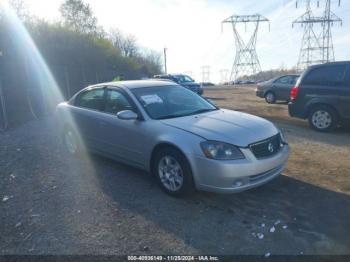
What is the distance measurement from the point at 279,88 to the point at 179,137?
533 inches

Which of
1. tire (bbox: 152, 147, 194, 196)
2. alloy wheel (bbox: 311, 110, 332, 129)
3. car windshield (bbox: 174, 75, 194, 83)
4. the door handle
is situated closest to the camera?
tire (bbox: 152, 147, 194, 196)

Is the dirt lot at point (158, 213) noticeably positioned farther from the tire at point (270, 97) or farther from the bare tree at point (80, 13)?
the bare tree at point (80, 13)

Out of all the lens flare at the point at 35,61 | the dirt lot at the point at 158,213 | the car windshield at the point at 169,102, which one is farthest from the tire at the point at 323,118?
the lens flare at the point at 35,61

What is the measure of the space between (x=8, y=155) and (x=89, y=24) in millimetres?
36786

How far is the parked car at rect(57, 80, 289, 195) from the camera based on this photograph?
4.23 meters

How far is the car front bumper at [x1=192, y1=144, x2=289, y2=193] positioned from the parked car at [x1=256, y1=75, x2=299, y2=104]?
13052 mm

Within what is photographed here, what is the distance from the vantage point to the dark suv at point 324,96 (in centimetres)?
834

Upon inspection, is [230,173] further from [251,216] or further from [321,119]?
[321,119]

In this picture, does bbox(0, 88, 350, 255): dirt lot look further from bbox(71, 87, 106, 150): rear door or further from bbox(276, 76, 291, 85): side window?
bbox(276, 76, 291, 85): side window

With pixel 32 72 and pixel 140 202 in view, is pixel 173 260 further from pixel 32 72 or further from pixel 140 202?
pixel 32 72

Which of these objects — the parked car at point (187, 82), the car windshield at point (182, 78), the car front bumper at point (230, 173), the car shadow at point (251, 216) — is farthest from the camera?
the car windshield at point (182, 78)

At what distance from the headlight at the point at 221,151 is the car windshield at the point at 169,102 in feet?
3.40

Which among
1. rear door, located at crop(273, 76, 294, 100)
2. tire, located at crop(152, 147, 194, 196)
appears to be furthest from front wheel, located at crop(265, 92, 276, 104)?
tire, located at crop(152, 147, 194, 196)

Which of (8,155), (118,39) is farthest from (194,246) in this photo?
(118,39)
